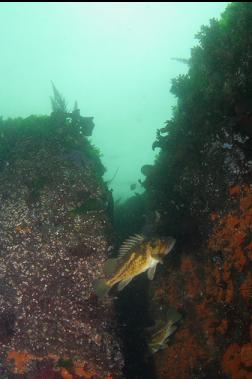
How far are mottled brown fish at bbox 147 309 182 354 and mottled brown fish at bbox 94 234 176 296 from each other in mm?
1081

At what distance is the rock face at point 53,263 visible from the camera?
204 inches

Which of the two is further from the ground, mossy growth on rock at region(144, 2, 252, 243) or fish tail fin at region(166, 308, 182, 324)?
mossy growth on rock at region(144, 2, 252, 243)

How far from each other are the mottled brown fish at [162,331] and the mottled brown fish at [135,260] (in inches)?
42.6

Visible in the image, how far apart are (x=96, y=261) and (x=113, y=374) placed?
1.76 meters

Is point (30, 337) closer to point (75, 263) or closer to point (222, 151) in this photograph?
point (75, 263)

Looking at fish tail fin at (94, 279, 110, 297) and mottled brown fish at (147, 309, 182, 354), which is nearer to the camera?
fish tail fin at (94, 279, 110, 297)

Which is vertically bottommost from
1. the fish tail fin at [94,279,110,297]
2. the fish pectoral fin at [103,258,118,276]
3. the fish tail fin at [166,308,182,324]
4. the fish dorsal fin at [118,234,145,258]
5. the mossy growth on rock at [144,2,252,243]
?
the fish tail fin at [166,308,182,324]

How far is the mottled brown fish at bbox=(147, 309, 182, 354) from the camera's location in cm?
496

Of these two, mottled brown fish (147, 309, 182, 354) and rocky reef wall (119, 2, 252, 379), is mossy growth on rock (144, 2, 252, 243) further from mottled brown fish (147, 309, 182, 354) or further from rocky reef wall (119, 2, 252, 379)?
mottled brown fish (147, 309, 182, 354)

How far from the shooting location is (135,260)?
4289mm

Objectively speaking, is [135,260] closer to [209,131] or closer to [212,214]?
[212,214]

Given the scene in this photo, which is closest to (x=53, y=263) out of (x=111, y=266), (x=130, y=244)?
(x=111, y=266)

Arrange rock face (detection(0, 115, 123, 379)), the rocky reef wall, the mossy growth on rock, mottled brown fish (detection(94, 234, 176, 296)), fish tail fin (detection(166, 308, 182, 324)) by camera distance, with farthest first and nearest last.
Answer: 1. rock face (detection(0, 115, 123, 379))
2. fish tail fin (detection(166, 308, 182, 324))
3. the mossy growth on rock
4. the rocky reef wall
5. mottled brown fish (detection(94, 234, 176, 296))

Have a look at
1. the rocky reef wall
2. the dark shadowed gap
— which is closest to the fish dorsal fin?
the rocky reef wall
